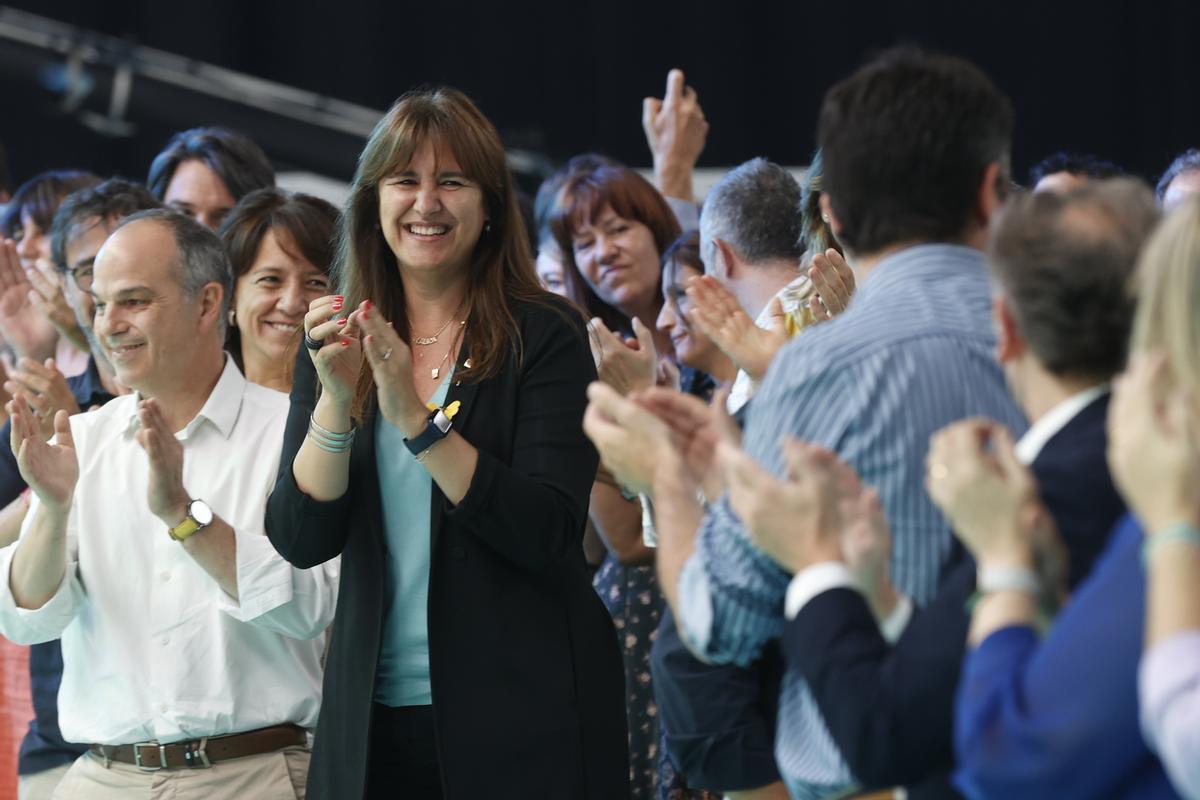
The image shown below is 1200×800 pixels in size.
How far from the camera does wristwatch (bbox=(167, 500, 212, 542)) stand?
8.49 ft

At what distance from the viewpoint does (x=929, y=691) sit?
1445 mm

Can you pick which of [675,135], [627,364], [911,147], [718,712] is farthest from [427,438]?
[675,135]

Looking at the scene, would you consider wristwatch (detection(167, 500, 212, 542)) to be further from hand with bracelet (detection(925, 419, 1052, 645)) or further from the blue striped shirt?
hand with bracelet (detection(925, 419, 1052, 645))

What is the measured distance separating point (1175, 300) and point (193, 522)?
167cm

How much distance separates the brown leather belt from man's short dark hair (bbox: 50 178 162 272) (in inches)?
50.6

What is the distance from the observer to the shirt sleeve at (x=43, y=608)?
2.73 metres

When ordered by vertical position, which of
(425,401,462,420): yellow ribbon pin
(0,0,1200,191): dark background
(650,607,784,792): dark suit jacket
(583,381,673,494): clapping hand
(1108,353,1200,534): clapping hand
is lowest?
(650,607,784,792): dark suit jacket

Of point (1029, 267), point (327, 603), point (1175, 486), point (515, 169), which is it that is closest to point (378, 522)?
point (327, 603)

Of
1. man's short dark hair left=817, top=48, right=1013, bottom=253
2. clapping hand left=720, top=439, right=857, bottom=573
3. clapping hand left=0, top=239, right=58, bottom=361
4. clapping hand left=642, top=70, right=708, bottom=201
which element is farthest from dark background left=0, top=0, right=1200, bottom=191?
clapping hand left=720, top=439, right=857, bottom=573

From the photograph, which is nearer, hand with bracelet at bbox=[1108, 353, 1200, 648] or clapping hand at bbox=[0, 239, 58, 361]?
hand with bracelet at bbox=[1108, 353, 1200, 648]

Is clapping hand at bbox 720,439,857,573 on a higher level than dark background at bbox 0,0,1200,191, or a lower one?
lower

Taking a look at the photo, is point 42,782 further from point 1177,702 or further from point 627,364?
point 1177,702

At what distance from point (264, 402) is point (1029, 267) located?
5.63 ft

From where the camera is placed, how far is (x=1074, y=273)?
4.74 feet
